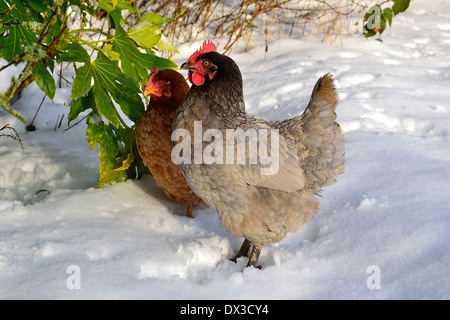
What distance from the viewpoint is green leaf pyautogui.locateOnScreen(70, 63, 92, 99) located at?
192cm

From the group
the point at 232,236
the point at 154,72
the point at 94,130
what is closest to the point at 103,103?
→ the point at 94,130

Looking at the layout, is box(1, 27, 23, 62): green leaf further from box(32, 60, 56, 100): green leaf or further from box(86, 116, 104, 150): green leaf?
box(86, 116, 104, 150): green leaf

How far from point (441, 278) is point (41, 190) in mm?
1846

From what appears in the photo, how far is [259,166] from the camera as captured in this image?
1.81m

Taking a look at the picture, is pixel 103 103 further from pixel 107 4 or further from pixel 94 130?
pixel 107 4

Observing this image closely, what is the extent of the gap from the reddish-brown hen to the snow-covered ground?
21 centimetres

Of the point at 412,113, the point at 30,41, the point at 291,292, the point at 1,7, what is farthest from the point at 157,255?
the point at 412,113

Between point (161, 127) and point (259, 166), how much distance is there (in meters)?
0.58

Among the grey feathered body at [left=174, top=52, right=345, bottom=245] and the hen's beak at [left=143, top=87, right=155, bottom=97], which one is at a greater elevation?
the hen's beak at [left=143, top=87, right=155, bottom=97]

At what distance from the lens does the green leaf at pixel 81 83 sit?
1922 mm

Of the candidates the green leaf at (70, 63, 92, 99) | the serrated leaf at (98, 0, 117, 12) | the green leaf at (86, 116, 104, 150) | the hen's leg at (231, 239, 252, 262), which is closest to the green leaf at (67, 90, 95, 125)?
the green leaf at (86, 116, 104, 150)

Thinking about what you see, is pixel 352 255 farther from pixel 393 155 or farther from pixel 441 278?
pixel 393 155

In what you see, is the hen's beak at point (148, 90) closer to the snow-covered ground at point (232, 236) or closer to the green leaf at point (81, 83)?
the green leaf at point (81, 83)

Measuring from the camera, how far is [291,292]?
67.3 inches
